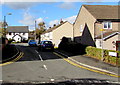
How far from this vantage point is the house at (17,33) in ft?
306

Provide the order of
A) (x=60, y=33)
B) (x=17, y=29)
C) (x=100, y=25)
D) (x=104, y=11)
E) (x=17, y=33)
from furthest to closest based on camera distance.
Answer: (x=17, y=29), (x=17, y=33), (x=60, y=33), (x=104, y=11), (x=100, y=25)

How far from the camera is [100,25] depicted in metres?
29.8

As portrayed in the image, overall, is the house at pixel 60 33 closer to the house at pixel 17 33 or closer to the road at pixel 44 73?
the road at pixel 44 73

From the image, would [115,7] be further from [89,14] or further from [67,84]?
[67,84]

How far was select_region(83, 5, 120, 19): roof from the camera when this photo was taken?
30194 mm

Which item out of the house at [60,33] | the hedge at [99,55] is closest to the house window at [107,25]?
the hedge at [99,55]

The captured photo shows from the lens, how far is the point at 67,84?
9.08m

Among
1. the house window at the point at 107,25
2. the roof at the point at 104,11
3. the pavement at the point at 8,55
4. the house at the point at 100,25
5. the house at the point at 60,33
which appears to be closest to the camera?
the pavement at the point at 8,55

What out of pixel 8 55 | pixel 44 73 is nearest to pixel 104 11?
pixel 8 55

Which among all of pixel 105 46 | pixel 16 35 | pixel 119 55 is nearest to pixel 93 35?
pixel 105 46

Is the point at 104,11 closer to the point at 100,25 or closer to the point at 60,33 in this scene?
the point at 100,25

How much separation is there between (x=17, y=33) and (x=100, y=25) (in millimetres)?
71251

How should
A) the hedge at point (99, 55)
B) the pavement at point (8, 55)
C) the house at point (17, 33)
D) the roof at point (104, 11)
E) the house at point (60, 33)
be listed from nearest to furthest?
1. the hedge at point (99, 55)
2. the pavement at point (8, 55)
3. the roof at point (104, 11)
4. the house at point (60, 33)
5. the house at point (17, 33)

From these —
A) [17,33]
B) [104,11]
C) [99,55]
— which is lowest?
[99,55]
